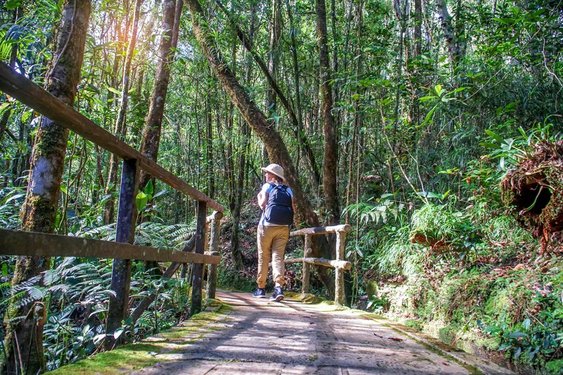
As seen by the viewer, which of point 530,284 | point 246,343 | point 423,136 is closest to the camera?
point 246,343

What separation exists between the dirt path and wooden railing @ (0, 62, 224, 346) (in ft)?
1.94

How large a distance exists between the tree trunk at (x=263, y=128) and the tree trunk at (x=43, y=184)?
5410mm

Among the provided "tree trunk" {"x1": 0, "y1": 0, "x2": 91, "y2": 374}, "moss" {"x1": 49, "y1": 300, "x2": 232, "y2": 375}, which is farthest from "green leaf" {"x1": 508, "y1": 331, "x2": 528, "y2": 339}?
"tree trunk" {"x1": 0, "y1": 0, "x2": 91, "y2": 374}

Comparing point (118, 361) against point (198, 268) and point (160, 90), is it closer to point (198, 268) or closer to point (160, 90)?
point (198, 268)

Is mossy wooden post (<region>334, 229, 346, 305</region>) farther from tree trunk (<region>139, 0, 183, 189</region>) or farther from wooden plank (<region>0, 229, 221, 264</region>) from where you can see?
Answer: wooden plank (<region>0, 229, 221, 264</region>)

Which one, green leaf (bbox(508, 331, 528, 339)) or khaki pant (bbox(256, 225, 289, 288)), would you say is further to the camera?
khaki pant (bbox(256, 225, 289, 288))

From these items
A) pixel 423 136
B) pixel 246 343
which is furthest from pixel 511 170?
pixel 423 136

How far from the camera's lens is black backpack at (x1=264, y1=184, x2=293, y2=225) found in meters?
6.62

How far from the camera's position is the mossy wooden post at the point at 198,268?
181 inches

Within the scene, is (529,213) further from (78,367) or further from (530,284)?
(78,367)

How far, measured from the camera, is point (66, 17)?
3877 millimetres

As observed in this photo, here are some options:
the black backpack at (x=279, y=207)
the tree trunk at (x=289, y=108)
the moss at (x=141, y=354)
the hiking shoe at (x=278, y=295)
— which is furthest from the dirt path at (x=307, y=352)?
the tree trunk at (x=289, y=108)

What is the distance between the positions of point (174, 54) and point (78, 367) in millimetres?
7145

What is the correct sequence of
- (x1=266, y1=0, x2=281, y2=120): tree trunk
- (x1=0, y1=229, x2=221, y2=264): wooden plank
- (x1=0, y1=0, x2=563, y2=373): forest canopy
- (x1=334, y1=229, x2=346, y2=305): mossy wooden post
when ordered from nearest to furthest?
(x1=0, y1=229, x2=221, y2=264): wooden plank
(x1=0, y1=0, x2=563, y2=373): forest canopy
(x1=334, y1=229, x2=346, y2=305): mossy wooden post
(x1=266, y1=0, x2=281, y2=120): tree trunk
